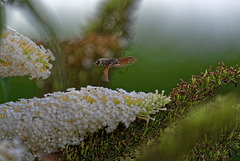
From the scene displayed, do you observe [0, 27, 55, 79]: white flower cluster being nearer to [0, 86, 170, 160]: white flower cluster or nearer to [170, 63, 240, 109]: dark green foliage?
[0, 86, 170, 160]: white flower cluster

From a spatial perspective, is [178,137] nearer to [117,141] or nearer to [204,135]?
[204,135]

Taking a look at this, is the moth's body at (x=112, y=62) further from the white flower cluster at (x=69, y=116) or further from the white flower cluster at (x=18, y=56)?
the white flower cluster at (x=69, y=116)

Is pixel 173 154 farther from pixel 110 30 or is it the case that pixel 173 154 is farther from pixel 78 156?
pixel 110 30

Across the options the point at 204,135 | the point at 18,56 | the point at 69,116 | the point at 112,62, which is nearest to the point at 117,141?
the point at 69,116

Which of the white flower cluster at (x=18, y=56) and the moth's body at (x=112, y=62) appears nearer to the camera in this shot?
the white flower cluster at (x=18, y=56)

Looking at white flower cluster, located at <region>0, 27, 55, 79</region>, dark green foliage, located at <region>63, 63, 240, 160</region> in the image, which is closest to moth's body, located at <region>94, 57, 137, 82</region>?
white flower cluster, located at <region>0, 27, 55, 79</region>

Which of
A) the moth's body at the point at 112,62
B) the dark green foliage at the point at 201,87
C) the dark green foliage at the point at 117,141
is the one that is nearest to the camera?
the dark green foliage at the point at 117,141

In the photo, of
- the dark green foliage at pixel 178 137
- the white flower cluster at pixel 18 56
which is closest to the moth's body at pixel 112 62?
the white flower cluster at pixel 18 56

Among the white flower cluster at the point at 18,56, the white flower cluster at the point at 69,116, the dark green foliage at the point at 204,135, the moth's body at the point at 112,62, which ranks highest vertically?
the moth's body at the point at 112,62
